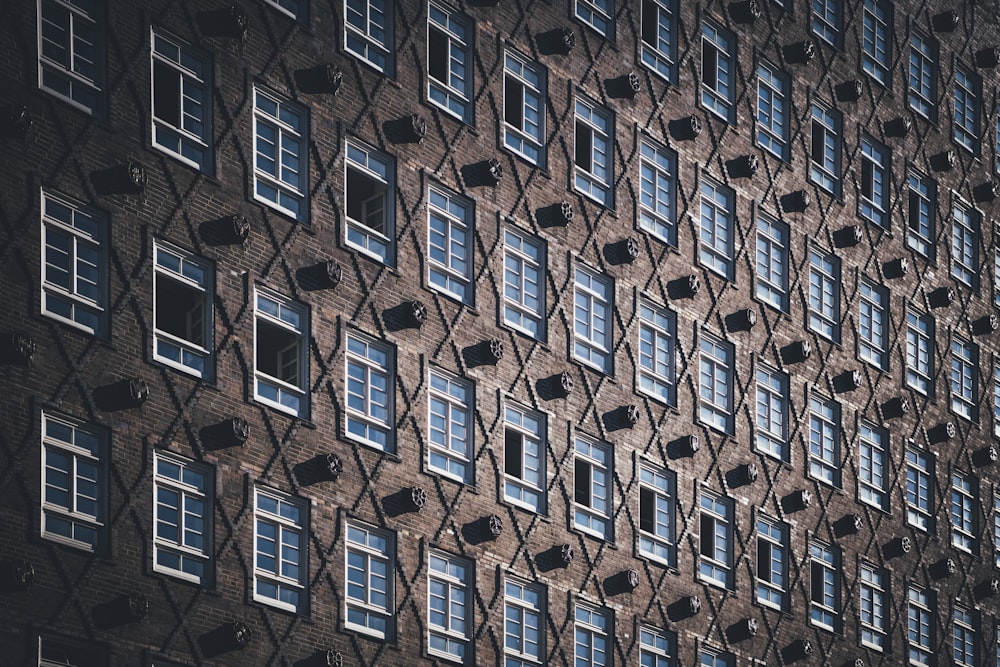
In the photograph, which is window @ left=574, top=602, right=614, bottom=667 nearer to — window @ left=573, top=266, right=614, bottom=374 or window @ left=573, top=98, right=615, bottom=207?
window @ left=573, top=266, right=614, bottom=374

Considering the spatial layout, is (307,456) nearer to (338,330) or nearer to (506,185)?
(338,330)

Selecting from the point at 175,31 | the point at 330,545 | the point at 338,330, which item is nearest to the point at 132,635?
the point at 330,545

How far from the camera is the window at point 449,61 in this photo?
42.9 meters

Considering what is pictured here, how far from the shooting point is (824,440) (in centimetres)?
5044

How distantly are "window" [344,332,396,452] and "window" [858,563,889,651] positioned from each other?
1448cm

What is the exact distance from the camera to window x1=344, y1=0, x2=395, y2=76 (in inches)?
1631

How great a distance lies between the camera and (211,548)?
3647 cm

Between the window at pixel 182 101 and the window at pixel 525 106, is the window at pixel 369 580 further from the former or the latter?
the window at pixel 525 106

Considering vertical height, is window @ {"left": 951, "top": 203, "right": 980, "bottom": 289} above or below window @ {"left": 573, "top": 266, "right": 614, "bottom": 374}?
above

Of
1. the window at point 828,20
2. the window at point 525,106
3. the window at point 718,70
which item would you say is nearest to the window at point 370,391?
the window at point 525,106

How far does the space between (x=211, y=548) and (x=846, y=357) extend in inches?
767

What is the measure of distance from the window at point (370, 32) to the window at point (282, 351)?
5.21 meters

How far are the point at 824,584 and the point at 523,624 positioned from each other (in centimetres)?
1008

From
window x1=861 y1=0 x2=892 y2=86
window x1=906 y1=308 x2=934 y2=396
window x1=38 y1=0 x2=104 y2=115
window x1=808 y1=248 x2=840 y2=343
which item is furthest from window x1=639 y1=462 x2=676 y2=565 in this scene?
window x1=38 y1=0 x2=104 y2=115
